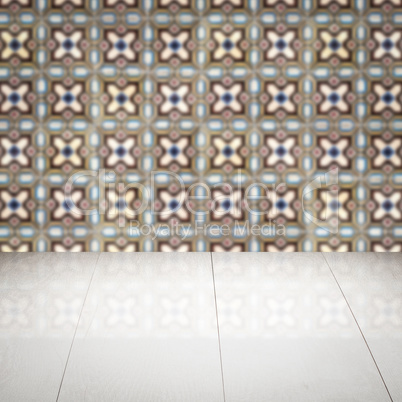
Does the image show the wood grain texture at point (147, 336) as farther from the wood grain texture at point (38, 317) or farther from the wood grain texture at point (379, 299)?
the wood grain texture at point (379, 299)

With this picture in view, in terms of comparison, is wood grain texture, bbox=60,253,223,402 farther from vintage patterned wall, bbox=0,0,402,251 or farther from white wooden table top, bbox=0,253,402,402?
vintage patterned wall, bbox=0,0,402,251

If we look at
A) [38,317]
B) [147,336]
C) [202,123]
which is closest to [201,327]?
[147,336]

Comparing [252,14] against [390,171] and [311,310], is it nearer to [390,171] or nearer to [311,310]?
[390,171]

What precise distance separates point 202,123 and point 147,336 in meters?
0.83

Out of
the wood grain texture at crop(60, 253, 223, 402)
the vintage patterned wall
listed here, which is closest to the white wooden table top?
the wood grain texture at crop(60, 253, 223, 402)

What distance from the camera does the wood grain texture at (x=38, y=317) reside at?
1.32 meters

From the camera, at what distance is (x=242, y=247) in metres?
2.19

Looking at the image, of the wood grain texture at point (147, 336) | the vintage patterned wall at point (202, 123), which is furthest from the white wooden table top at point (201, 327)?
the vintage patterned wall at point (202, 123)

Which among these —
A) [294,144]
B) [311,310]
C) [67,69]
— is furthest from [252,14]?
[311,310]

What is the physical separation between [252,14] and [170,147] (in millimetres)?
503

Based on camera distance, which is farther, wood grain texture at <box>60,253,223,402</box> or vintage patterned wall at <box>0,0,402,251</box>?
vintage patterned wall at <box>0,0,402,251</box>

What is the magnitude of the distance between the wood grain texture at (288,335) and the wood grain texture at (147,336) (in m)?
0.05

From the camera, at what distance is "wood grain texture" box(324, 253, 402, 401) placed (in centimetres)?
141

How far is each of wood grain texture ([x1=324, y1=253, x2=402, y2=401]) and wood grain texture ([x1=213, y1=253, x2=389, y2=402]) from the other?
1.1 inches
